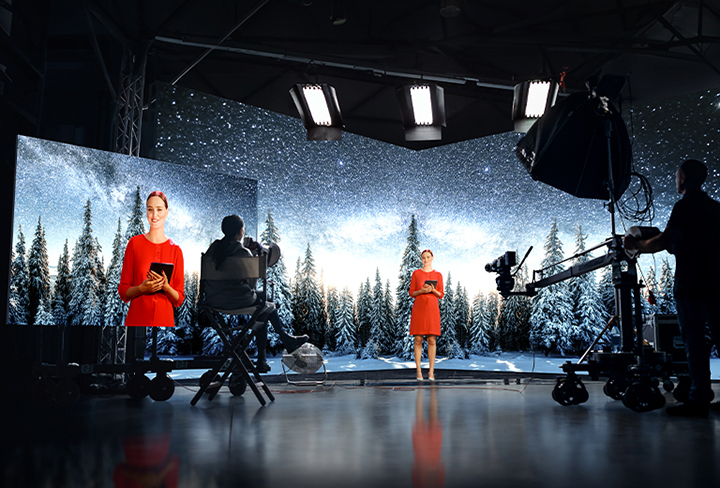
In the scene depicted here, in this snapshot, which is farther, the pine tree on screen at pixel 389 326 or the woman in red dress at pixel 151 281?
the pine tree on screen at pixel 389 326

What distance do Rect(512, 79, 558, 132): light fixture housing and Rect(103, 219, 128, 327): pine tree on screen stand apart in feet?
17.1

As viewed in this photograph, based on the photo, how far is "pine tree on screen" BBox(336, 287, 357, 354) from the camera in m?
9.30

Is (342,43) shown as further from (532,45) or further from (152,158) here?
(152,158)

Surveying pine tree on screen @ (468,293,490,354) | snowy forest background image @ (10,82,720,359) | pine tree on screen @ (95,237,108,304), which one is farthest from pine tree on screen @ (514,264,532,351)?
pine tree on screen @ (95,237,108,304)

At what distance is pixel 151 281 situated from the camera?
→ 4492 millimetres

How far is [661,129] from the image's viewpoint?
332 inches

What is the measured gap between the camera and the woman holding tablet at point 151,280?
4.51 m

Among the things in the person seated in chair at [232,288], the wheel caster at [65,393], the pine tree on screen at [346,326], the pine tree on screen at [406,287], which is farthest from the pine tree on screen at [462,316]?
the wheel caster at [65,393]

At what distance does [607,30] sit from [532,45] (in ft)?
3.78

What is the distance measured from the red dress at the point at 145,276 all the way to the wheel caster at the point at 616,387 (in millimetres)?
3601

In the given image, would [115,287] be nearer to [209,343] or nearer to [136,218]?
[136,218]

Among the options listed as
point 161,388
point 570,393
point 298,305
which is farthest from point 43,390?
point 298,305

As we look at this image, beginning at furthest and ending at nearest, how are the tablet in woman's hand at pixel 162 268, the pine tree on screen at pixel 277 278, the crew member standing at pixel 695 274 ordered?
the pine tree on screen at pixel 277 278, the tablet in woman's hand at pixel 162 268, the crew member standing at pixel 695 274

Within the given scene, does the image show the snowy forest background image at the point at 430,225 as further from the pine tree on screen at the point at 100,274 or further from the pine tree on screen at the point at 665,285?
the pine tree on screen at the point at 100,274
